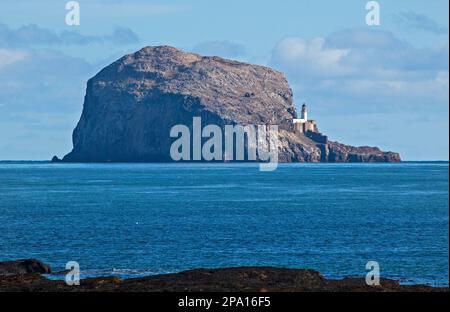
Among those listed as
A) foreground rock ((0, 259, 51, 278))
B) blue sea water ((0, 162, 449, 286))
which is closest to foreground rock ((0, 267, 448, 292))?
foreground rock ((0, 259, 51, 278))

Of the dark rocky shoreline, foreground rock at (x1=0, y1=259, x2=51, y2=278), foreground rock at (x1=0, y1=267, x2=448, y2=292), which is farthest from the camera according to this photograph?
foreground rock at (x1=0, y1=259, x2=51, y2=278)

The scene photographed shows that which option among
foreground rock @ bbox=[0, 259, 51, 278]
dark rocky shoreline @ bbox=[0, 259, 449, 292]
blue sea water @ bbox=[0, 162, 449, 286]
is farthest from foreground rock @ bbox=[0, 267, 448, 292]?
blue sea water @ bbox=[0, 162, 449, 286]

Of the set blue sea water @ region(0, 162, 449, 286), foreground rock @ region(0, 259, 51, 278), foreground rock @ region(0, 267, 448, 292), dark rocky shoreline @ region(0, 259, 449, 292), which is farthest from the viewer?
blue sea water @ region(0, 162, 449, 286)

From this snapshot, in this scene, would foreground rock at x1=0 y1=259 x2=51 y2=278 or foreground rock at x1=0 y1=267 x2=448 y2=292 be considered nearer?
foreground rock at x1=0 y1=267 x2=448 y2=292

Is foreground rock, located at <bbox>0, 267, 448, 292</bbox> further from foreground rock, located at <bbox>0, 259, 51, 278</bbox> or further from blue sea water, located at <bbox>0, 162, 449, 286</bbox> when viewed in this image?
blue sea water, located at <bbox>0, 162, 449, 286</bbox>

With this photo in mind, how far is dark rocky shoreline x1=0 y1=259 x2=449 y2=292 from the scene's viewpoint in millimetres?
44406

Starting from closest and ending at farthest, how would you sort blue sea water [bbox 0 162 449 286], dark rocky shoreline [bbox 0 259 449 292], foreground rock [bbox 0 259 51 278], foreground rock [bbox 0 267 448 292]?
dark rocky shoreline [bbox 0 259 449 292] → foreground rock [bbox 0 267 448 292] → foreground rock [bbox 0 259 51 278] → blue sea water [bbox 0 162 449 286]

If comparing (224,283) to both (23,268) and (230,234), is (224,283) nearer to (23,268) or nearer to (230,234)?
(23,268)

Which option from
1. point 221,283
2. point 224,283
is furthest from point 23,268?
point 224,283

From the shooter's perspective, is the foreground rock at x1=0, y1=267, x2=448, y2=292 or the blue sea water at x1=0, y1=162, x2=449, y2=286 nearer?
the foreground rock at x1=0, y1=267, x2=448, y2=292

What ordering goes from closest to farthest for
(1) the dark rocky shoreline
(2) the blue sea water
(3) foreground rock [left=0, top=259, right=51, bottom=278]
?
(1) the dark rocky shoreline, (3) foreground rock [left=0, top=259, right=51, bottom=278], (2) the blue sea water

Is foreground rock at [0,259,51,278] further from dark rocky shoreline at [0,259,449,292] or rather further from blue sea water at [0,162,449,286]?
blue sea water at [0,162,449,286]

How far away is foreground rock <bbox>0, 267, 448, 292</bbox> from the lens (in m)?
44.5
